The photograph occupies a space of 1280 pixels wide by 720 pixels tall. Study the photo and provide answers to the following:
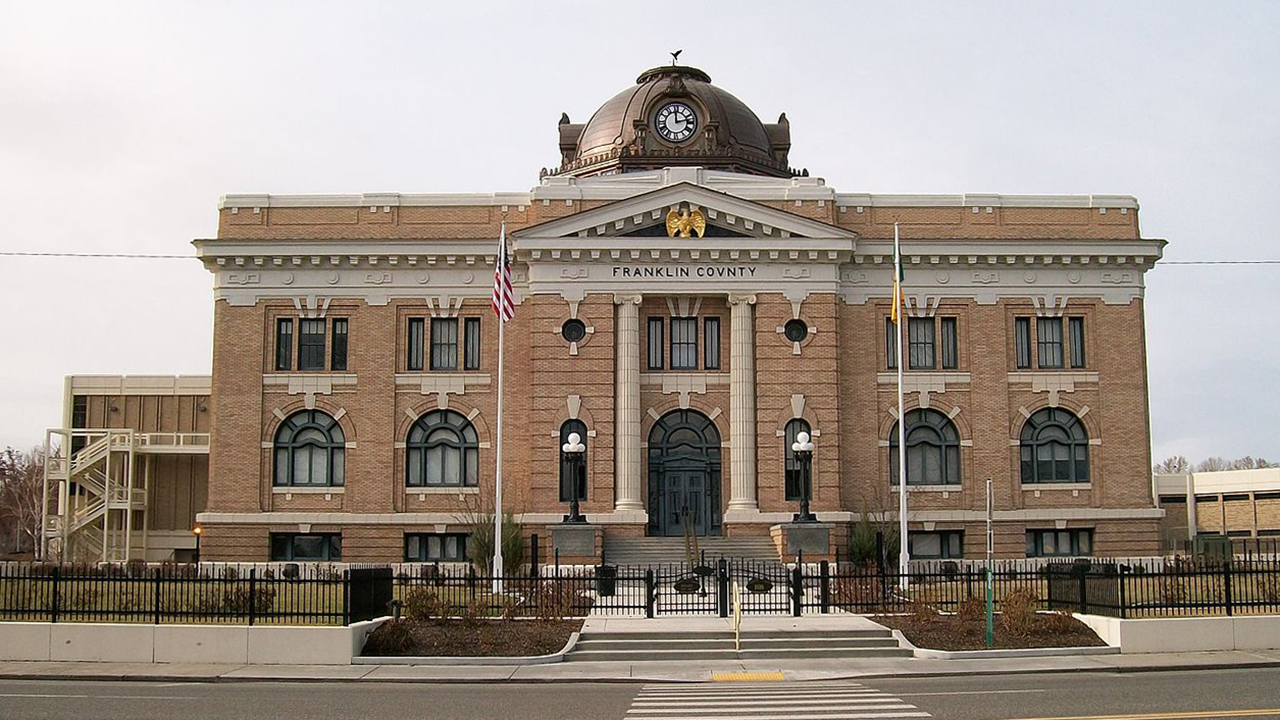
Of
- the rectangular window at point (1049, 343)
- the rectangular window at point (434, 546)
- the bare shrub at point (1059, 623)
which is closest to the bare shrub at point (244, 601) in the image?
the bare shrub at point (1059, 623)

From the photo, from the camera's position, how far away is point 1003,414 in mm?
48844

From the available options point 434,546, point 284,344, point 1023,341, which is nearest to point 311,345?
point 284,344

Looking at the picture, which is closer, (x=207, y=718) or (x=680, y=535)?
(x=207, y=718)

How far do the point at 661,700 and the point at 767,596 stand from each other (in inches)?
452

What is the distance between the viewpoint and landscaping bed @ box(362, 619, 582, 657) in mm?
25156

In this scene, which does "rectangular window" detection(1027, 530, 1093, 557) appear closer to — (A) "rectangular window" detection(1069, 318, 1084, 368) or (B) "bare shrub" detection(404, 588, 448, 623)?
(A) "rectangular window" detection(1069, 318, 1084, 368)

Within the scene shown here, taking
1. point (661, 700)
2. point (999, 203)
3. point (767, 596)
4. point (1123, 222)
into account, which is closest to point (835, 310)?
point (999, 203)

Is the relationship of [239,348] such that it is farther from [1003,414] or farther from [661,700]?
[661,700]

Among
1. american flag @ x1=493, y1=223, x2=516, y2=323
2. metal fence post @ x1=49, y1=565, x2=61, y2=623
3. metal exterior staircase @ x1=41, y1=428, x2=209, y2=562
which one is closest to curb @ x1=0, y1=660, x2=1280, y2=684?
metal fence post @ x1=49, y1=565, x2=61, y2=623

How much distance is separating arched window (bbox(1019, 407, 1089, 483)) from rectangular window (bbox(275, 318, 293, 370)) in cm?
2562

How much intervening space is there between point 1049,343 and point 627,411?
15246mm

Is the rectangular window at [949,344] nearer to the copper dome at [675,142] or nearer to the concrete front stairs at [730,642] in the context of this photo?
the copper dome at [675,142]

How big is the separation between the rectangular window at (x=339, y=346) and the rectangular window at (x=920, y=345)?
1966 centimetres

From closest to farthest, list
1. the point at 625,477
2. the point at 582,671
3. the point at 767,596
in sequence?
the point at 582,671 → the point at 767,596 → the point at 625,477
